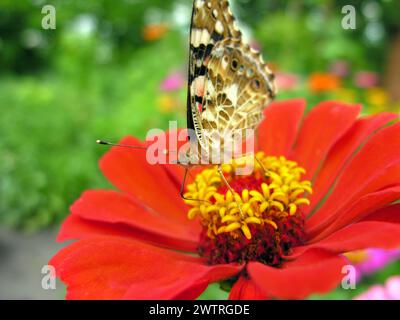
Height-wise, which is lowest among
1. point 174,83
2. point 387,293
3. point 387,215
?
point 387,293

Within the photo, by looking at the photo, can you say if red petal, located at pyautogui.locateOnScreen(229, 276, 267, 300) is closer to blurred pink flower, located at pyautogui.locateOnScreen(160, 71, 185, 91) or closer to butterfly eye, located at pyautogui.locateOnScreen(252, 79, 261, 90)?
butterfly eye, located at pyautogui.locateOnScreen(252, 79, 261, 90)

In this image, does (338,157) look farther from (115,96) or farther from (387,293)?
(115,96)

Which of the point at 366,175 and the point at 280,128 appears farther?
the point at 280,128

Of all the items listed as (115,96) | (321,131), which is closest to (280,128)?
(321,131)

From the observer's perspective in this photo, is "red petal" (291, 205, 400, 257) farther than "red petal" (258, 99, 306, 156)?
No

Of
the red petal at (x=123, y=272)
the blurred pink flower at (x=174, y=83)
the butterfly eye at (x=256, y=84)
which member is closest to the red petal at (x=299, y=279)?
the red petal at (x=123, y=272)

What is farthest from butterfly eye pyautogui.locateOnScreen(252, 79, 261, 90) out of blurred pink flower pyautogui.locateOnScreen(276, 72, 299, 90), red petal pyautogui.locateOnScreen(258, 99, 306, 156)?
blurred pink flower pyautogui.locateOnScreen(276, 72, 299, 90)
